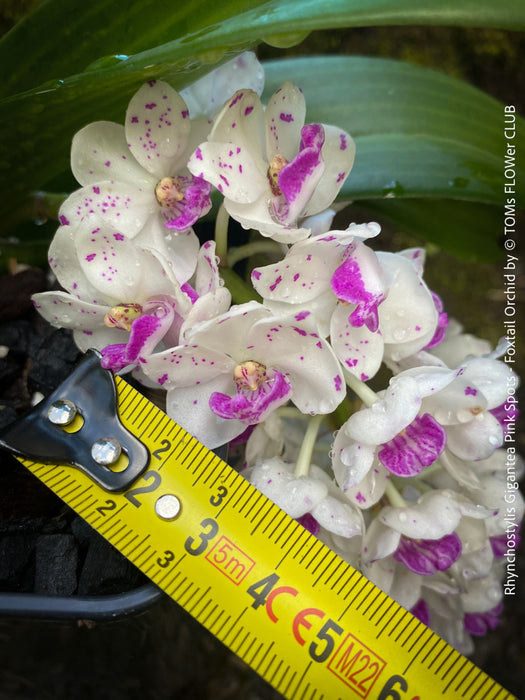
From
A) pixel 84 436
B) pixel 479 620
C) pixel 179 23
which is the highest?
pixel 179 23

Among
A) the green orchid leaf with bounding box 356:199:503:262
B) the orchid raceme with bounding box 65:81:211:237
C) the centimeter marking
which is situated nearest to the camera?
the centimeter marking

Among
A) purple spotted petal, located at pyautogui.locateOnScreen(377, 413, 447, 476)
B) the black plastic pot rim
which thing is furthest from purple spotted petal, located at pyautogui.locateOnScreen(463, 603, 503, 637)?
the black plastic pot rim

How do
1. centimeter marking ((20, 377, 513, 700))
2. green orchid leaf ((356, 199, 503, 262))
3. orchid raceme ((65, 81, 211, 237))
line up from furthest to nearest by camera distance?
1. green orchid leaf ((356, 199, 503, 262))
2. orchid raceme ((65, 81, 211, 237))
3. centimeter marking ((20, 377, 513, 700))

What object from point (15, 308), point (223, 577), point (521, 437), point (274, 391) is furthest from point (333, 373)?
point (521, 437)

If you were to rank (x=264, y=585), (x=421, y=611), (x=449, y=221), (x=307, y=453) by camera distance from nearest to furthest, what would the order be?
(x=264, y=585), (x=307, y=453), (x=421, y=611), (x=449, y=221)

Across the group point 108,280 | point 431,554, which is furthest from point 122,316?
point 431,554

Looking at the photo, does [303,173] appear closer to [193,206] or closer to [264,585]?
[193,206]

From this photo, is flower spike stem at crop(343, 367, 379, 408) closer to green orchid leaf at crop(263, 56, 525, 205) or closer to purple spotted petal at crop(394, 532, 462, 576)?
purple spotted petal at crop(394, 532, 462, 576)
